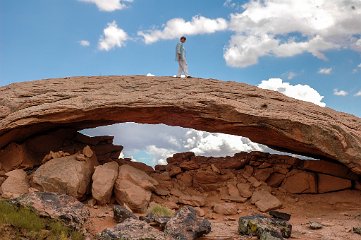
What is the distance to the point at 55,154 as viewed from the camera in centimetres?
1547

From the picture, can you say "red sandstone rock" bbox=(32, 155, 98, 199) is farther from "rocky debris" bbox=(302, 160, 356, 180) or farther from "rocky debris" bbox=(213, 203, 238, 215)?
"rocky debris" bbox=(302, 160, 356, 180)

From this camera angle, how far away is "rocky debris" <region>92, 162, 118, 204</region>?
13.9 metres

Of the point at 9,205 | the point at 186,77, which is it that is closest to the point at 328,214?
the point at 186,77

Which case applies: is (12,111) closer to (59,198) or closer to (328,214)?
(59,198)

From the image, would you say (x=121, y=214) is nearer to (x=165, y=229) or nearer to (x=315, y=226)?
(x=165, y=229)

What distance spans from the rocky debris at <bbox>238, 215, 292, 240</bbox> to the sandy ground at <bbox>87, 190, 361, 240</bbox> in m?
0.31

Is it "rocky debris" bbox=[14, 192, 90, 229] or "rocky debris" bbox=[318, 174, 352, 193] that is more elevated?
"rocky debris" bbox=[318, 174, 352, 193]

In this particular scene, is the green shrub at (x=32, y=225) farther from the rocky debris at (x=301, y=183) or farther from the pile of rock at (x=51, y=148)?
the rocky debris at (x=301, y=183)

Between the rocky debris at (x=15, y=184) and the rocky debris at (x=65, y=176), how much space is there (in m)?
0.42

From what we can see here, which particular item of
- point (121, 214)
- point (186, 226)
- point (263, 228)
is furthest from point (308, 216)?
point (121, 214)

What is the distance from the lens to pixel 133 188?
14.3 m

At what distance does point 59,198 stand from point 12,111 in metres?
5.33

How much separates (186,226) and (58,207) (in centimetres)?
363

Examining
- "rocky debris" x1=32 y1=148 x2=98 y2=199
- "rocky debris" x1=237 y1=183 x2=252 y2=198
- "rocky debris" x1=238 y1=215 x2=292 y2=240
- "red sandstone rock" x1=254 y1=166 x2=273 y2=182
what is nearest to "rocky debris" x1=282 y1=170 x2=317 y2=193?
"red sandstone rock" x1=254 y1=166 x2=273 y2=182
